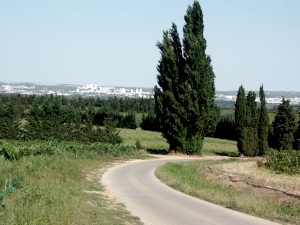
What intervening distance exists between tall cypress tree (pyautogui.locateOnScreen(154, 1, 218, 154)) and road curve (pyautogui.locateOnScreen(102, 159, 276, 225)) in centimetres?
2318

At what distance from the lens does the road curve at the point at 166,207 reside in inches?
549

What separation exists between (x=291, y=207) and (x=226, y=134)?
79000 millimetres

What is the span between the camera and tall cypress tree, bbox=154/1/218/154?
4794 cm

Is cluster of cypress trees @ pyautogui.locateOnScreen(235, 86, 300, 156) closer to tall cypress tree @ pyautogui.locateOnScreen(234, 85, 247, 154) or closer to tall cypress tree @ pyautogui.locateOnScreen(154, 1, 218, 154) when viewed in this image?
tall cypress tree @ pyautogui.locateOnScreen(234, 85, 247, 154)

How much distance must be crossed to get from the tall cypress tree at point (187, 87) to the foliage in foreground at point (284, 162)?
1463 centimetres

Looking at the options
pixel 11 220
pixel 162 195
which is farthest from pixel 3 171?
pixel 11 220

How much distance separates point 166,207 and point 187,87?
32.3 metres

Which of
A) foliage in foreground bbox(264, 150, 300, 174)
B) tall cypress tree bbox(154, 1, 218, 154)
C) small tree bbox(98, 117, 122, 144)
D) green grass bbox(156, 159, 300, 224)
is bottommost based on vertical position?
small tree bbox(98, 117, 122, 144)

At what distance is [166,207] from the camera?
54.4 feet

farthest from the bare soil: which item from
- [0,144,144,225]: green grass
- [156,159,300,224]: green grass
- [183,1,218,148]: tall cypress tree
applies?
[183,1,218,148]: tall cypress tree

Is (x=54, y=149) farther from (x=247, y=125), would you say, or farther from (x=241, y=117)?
(x=247, y=125)

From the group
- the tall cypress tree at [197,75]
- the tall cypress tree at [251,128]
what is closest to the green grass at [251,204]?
the tall cypress tree at [197,75]

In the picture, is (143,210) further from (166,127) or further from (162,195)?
(166,127)

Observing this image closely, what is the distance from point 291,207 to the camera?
55.8ft
